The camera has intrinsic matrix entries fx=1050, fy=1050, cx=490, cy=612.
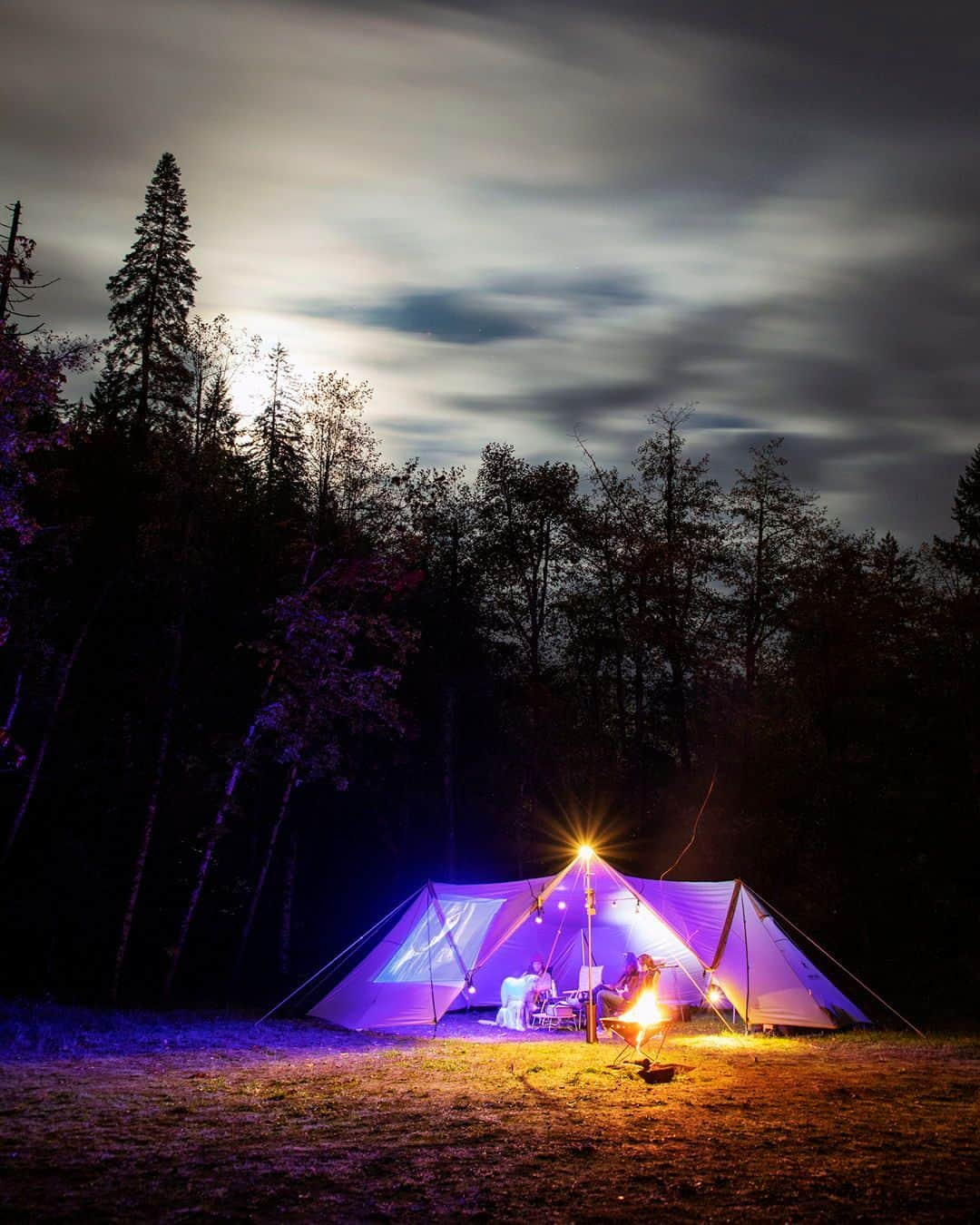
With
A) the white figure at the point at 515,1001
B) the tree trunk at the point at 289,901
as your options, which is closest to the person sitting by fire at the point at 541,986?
the white figure at the point at 515,1001

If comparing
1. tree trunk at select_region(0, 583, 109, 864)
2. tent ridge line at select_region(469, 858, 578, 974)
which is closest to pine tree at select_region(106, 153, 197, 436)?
tree trunk at select_region(0, 583, 109, 864)

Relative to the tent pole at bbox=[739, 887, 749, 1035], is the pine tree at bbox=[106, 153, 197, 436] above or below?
above

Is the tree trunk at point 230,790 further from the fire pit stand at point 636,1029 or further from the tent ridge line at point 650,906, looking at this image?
the fire pit stand at point 636,1029

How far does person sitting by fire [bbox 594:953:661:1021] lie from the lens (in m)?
11.0

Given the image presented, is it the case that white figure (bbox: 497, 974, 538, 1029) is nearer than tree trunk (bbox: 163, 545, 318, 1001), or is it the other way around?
white figure (bbox: 497, 974, 538, 1029)

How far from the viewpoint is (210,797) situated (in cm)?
1911

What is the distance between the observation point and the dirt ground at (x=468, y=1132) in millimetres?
5219

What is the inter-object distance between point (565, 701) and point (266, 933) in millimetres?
8877

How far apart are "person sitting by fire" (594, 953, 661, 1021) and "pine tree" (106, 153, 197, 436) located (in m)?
20.6

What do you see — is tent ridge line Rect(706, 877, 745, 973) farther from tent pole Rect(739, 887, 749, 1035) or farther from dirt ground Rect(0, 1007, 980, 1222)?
dirt ground Rect(0, 1007, 980, 1222)

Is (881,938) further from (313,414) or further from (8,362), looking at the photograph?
(8,362)

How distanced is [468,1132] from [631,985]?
184 inches

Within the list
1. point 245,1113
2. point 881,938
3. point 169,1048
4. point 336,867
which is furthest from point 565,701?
point 245,1113

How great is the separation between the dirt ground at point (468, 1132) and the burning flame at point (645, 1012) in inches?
18.2
